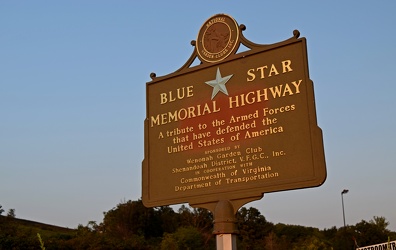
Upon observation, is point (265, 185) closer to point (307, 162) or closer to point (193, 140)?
point (307, 162)

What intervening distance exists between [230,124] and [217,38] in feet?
5.56

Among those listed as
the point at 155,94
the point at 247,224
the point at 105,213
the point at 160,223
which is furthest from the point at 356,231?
the point at 155,94

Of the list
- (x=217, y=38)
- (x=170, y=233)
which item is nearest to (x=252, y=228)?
(x=170, y=233)

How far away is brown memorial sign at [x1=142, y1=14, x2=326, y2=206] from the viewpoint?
25.3ft

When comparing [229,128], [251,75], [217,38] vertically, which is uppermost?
[217,38]

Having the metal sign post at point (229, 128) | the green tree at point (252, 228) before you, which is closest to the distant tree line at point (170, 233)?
the green tree at point (252, 228)

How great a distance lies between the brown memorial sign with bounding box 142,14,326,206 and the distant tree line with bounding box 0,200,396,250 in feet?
97.6

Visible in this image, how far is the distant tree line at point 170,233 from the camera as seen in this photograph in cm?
4197

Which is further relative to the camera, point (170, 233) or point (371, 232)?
point (170, 233)

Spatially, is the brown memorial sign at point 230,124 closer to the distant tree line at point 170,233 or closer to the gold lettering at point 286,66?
the gold lettering at point 286,66

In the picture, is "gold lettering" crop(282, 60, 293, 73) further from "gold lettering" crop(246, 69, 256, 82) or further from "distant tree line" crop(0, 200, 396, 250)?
"distant tree line" crop(0, 200, 396, 250)

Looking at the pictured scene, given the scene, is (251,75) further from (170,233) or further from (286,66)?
(170,233)

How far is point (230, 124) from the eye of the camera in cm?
832

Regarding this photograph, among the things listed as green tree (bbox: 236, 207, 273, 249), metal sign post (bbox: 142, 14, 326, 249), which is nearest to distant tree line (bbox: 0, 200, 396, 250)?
green tree (bbox: 236, 207, 273, 249)
